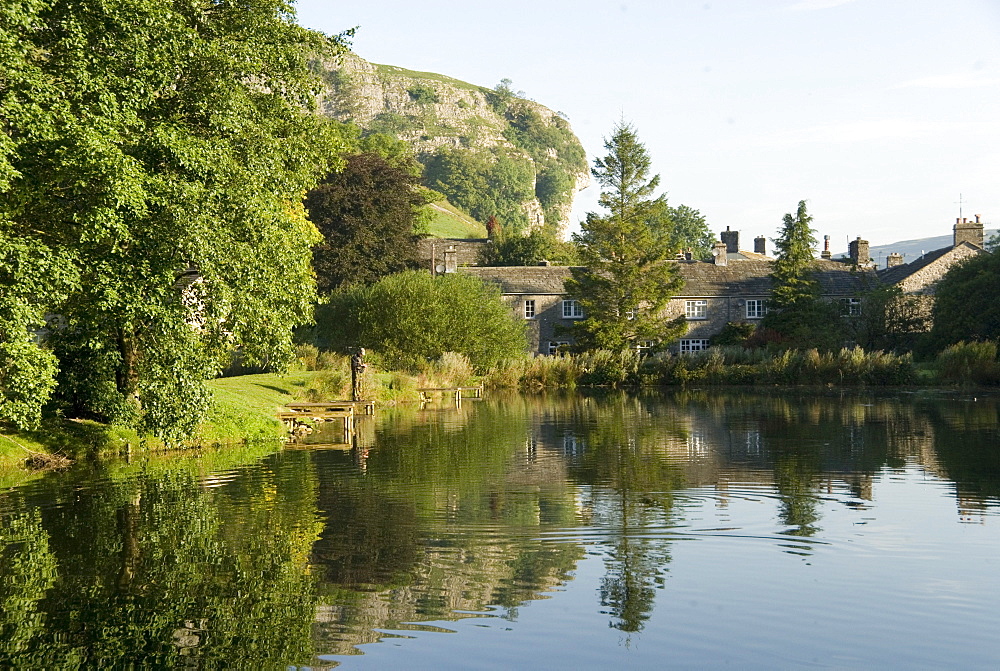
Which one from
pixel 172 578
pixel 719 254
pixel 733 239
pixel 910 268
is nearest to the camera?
pixel 172 578

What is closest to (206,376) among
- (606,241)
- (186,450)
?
(186,450)

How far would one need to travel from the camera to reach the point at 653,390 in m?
52.9

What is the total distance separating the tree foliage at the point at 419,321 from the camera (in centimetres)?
5131

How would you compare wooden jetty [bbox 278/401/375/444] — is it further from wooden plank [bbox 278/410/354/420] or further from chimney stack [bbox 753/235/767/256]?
chimney stack [bbox 753/235/767/256]

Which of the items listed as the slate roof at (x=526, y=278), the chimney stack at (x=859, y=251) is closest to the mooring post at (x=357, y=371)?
the slate roof at (x=526, y=278)

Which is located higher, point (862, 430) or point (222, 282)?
point (222, 282)

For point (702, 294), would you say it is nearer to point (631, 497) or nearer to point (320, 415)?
point (320, 415)

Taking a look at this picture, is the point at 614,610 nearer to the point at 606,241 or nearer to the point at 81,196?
the point at 81,196

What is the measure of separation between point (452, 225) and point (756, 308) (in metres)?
72.5

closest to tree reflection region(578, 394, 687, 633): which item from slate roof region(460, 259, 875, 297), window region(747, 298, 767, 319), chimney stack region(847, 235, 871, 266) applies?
slate roof region(460, 259, 875, 297)

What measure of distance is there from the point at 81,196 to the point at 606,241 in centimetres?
4526

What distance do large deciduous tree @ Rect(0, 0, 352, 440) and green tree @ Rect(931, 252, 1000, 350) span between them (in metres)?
38.3

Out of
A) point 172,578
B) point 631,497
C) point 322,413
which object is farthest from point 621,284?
point 172,578

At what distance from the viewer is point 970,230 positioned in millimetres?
71688
